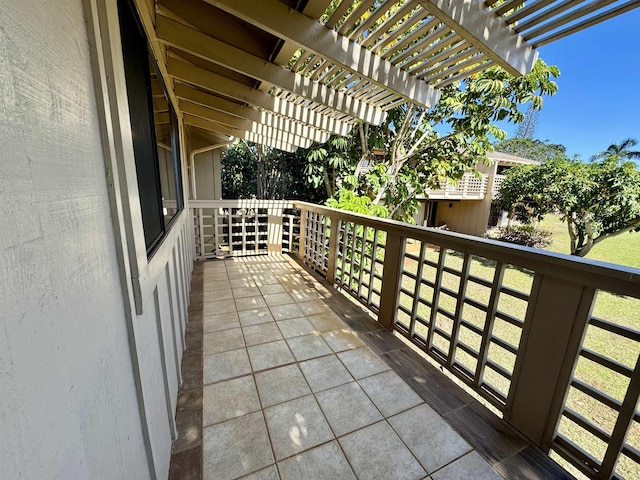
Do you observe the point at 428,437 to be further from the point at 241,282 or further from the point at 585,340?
the point at 241,282

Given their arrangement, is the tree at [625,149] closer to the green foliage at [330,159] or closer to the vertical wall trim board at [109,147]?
the green foliage at [330,159]

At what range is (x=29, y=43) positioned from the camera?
0.47 meters

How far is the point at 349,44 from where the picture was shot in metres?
1.69

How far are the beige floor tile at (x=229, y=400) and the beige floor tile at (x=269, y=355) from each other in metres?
0.16

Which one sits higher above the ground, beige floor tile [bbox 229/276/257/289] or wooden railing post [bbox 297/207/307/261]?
wooden railing post [bbox 297/207/307/261]

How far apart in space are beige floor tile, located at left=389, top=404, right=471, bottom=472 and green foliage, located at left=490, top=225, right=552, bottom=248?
12665mm

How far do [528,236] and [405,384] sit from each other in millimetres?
13166

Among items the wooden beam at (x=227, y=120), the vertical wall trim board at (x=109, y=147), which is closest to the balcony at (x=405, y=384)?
the vertical wall trim board at (x=109, y=147)

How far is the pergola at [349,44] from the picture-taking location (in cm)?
129

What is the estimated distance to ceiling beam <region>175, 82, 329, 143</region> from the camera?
288cm

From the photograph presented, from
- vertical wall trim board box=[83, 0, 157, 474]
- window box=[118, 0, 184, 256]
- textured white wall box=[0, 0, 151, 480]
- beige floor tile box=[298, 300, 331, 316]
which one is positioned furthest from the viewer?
beige floor tile box=[298, 300, 331, 316]

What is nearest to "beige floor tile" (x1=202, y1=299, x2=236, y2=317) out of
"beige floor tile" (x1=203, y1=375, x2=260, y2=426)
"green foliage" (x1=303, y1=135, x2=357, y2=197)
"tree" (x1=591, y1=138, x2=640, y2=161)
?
"beige floor tile" (x1=203, y1=375, x2=260, y2=426)

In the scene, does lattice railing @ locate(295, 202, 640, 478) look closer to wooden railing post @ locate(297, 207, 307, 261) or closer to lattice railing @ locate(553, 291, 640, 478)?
lattice railing @ locate(553, 291, 640, 478)

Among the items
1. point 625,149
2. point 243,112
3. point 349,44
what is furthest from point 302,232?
point 625,149
